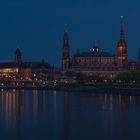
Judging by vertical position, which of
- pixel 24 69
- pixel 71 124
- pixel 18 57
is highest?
pixel 18 57

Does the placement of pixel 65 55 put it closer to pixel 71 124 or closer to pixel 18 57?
pixel 18 57

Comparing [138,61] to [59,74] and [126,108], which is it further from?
[126,108]

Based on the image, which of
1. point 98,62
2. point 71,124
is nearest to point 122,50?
point 98,62

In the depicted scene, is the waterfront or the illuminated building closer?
the waterfront

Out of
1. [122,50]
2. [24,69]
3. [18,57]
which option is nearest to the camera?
[122,50]

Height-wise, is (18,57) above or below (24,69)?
above

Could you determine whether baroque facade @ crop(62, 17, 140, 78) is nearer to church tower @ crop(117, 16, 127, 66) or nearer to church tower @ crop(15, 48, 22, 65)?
church tower @ crop(117, 16, 127, 66)

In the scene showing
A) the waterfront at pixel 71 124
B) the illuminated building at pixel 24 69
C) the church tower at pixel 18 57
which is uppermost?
the church tower at pixel 18 57

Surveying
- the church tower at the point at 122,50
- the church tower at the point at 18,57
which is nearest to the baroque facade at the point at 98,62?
the church tower at the point at 122,50

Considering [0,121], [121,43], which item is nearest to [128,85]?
[121,43]

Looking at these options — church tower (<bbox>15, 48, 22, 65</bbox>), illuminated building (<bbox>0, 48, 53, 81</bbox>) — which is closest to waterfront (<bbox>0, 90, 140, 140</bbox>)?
illuminated building (<bbox>0, 48, 53, 81</bbox>)

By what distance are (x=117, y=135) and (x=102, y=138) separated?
127 cm

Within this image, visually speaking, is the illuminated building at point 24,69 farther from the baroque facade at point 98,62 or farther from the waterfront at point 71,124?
the waterfront at point 71,124

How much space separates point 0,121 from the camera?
39.2 metres
